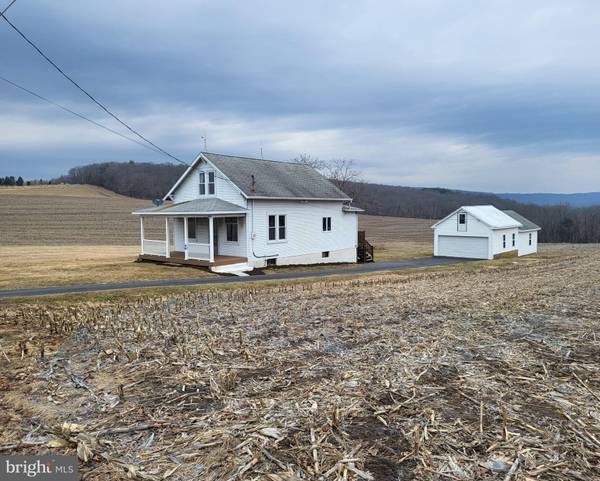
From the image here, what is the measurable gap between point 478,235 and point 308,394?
Answer: 119 ft

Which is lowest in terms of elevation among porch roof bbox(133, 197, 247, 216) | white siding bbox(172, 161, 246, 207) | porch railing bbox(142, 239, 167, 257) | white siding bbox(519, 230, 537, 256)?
white siding bbox(519, 230, 537, 256)

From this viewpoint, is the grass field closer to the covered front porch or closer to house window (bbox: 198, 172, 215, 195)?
the covered front porch

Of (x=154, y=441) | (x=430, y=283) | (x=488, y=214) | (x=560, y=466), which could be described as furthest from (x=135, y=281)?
(x=488, y=214)

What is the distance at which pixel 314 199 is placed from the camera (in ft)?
100

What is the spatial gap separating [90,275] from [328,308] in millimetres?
13941

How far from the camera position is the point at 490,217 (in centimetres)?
4081

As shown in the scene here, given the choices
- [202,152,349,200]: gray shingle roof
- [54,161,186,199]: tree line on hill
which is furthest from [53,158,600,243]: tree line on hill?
[202,152,349,200]: gray shingle roof

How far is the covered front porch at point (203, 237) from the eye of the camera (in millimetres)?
25750

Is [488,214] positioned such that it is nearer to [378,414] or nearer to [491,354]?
[491,354]

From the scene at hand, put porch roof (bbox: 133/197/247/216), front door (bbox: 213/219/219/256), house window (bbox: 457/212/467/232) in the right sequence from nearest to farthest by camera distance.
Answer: porch roof (bbox: 133/197/247/216) < front door (bbox: 213/219/219/256) < house window (bbox: 457/212/467/232)

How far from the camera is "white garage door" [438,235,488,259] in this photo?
128 feet

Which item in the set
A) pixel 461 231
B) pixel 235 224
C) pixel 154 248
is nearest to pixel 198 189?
pixel 235 224

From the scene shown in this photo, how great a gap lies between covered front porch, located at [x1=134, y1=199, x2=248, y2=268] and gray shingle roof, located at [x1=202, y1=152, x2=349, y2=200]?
193 cm

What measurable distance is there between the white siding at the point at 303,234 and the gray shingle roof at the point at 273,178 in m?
0.56
